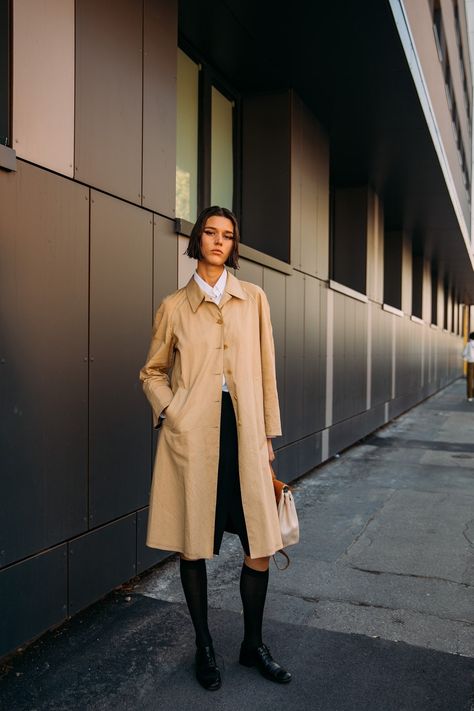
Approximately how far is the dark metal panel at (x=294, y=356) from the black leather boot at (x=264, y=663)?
150 inches

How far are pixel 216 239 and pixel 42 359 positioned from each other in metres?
1.08

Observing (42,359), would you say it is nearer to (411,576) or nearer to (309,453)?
(411,576)

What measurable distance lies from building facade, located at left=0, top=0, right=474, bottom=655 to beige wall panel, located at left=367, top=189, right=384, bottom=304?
77 cm

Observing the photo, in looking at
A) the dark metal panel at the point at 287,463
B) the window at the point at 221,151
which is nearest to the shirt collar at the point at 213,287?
the window at the point at 221,151

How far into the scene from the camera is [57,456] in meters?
3.33

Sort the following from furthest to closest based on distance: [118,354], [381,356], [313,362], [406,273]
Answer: [406,273] → [381,356] → [313,362] → [118,354]

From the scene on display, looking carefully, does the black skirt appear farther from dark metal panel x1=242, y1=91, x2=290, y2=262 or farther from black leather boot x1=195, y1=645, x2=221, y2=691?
dark metal panel x1=242, y1=91, x2=290, y2=262

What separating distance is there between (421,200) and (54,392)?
9.93 metres

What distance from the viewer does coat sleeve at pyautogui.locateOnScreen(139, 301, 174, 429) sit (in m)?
2.86

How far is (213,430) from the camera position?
2.74 metres

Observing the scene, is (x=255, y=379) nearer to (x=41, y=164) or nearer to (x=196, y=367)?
(x=196, y=367)

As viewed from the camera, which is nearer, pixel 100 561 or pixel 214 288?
pixel 214 288

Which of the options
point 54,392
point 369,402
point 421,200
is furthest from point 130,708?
point 421,200

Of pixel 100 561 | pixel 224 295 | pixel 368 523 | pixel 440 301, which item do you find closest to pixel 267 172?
pixel 368 523
